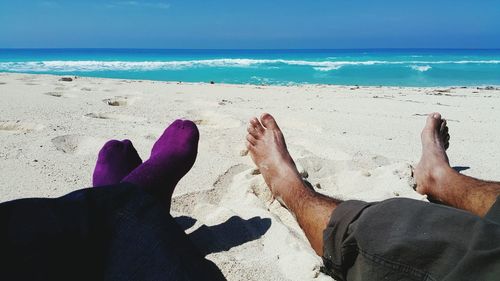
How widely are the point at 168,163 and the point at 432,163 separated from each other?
3.61 feet

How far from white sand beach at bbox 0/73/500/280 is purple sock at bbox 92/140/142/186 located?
0.42 ft

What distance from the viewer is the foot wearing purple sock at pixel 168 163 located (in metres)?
1.28

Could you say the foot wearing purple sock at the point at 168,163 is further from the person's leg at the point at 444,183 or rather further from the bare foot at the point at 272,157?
the person's leg at the point at 444,183

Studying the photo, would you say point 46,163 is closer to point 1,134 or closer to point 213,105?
point 1,134

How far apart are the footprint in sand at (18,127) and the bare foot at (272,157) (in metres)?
1.29

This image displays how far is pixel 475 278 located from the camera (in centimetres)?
66

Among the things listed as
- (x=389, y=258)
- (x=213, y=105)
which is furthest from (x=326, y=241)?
(x=213, y=105)

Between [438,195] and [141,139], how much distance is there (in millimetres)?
1556

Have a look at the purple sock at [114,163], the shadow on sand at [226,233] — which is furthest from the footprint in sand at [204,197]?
the purple sock at [114,163]

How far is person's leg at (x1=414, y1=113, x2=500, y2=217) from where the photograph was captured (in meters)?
1.25

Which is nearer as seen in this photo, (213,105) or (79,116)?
(79,116)

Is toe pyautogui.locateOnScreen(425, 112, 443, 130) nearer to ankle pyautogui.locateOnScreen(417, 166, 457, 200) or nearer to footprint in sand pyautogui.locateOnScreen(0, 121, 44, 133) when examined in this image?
ankle pyautogui.locateOnScreen(417, 166, 457, 200)

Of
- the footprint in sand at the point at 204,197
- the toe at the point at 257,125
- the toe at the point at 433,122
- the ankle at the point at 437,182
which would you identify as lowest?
the footprint in sand at the point at 204,197

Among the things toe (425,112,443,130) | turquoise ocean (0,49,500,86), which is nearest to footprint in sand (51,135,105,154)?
toe (425,112,443,130)
